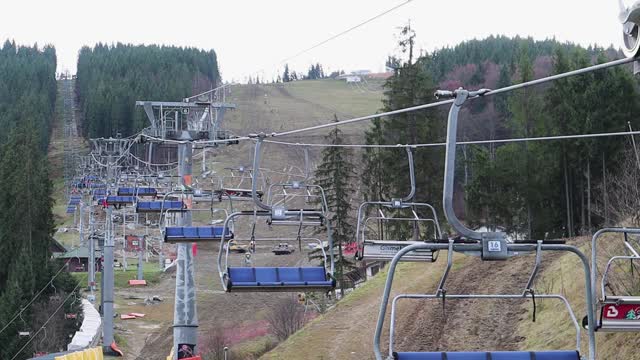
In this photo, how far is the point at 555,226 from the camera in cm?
3862

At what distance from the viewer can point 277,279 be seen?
1395cm

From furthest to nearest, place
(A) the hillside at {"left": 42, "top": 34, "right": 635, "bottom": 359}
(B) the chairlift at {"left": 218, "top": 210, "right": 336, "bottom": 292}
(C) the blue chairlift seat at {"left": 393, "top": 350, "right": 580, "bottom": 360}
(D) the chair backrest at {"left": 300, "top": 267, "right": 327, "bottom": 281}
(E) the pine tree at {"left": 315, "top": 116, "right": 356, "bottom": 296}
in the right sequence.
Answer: (E) the pine tree at {"left": 315, "top": 116, "right": 356, "bottom": 296} → (A) the hillside at {"left": 42, "top": 34, "right": 635, "bottom": 359} → (D) the chair backrest at {"left": 300, "top": 267, "right": 327, "bottom": 281} → (B) the chairlift at {"left": 218, "top": 210, "right": 336, "bottom": 292} → (C) the blue chairlift seat at {"left": 393, "top": 350, "right": 580, "bottom": 360}

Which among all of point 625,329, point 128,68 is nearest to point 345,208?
point 625,329

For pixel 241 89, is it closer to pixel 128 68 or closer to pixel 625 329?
pixel 128 68

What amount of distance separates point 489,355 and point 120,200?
3211 cm

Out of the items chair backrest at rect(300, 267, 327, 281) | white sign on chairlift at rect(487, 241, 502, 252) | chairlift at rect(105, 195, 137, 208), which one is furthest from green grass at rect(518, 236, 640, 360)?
chairlift at rect(105, 195, 137, 208)

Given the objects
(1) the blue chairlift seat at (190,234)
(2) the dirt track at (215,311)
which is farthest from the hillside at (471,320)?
(2) the dirt track at (215,311)

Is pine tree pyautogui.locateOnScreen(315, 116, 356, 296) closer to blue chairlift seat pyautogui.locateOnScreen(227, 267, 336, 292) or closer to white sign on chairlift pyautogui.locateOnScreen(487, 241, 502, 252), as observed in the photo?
blue chairlift seat pyautogui.locateOnScreen(227, 267, 336, 292)

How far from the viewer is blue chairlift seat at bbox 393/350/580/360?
773 cm

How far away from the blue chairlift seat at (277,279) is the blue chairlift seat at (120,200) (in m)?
24.4

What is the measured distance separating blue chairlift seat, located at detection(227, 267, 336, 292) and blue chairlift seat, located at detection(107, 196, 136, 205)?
2438 centimetres

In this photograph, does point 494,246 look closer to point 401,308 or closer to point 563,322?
point 563,322

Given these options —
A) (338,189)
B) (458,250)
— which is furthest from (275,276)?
(338,189)

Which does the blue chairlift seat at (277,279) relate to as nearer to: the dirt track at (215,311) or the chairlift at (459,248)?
the chairlift at (459,248)
